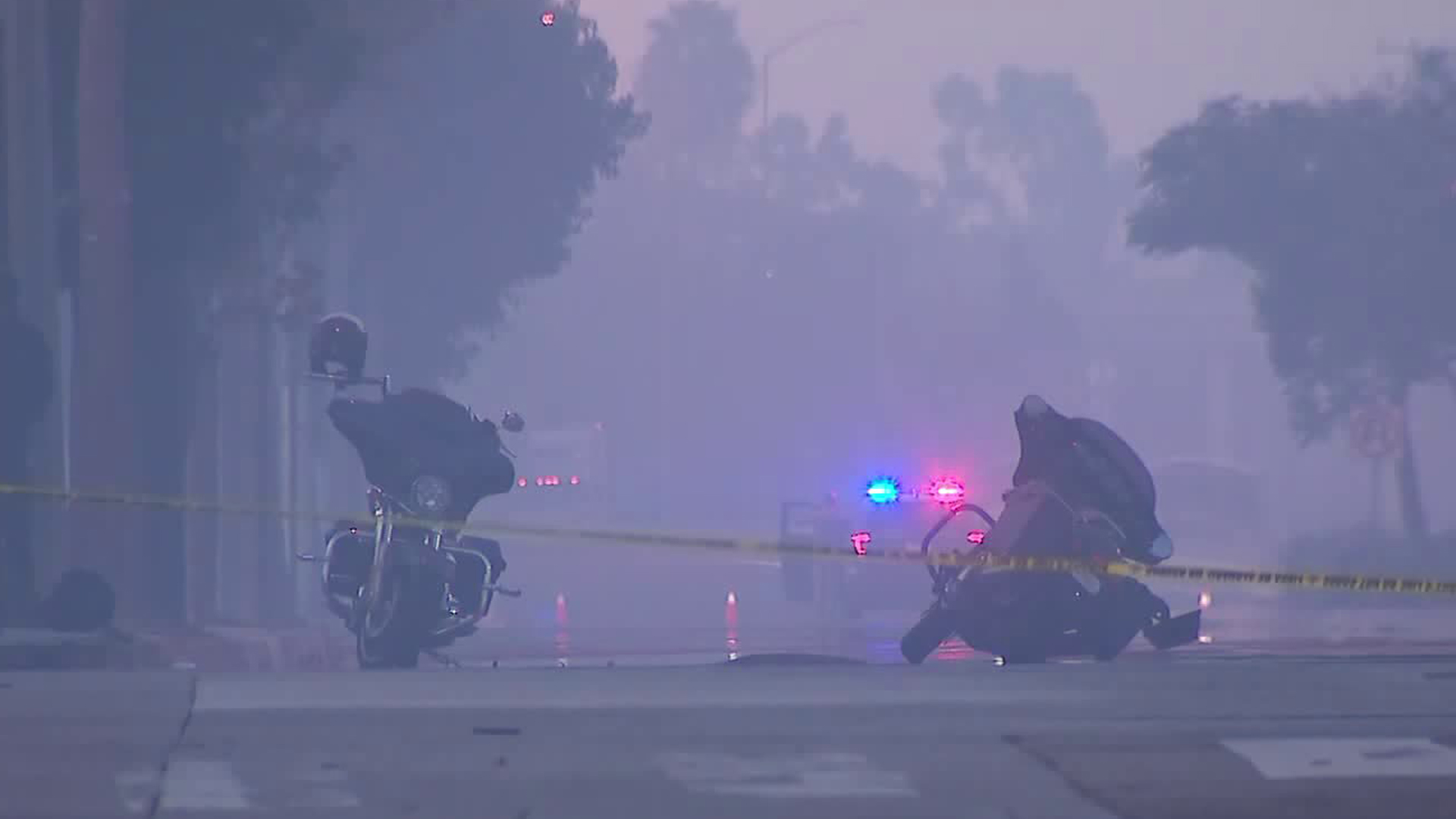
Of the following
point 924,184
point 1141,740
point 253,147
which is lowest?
point 1141,740

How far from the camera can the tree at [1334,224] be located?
44562 mm

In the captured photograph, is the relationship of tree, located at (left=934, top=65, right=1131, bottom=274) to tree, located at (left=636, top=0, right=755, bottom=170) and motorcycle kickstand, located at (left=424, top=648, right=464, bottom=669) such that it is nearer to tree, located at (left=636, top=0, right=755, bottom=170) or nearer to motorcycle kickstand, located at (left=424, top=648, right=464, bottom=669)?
tree, located at (left=636, top=0, right=755, bottom=170)

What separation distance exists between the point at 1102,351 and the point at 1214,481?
47934 millimetres

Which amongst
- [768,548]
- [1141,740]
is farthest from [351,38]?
[1141,740]

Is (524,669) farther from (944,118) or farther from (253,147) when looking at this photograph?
(944,118)

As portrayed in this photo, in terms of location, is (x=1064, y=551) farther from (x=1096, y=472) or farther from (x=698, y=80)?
(x=698, y=80)

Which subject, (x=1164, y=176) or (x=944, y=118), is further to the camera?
(x=944, y=118)

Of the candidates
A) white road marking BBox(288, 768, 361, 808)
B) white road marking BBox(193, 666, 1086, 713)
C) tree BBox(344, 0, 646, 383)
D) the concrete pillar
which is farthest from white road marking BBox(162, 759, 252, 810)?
tree BBox(344, 0, 646, 383)

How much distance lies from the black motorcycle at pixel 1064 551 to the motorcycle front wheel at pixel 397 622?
281 cm

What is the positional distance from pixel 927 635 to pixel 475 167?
3098 cm

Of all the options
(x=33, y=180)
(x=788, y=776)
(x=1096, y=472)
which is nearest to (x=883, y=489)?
(x=33, y=180)

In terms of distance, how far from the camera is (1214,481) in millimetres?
60062

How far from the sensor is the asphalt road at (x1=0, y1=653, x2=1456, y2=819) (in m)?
8.26

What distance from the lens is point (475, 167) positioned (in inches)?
1759
